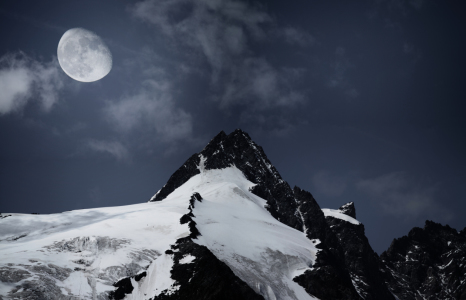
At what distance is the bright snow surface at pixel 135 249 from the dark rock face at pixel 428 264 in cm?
10805

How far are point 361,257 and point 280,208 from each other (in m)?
47.5

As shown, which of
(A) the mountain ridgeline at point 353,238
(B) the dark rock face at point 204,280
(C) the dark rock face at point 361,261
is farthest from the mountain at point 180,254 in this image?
(A) the mountain ridgeline at point 353,238

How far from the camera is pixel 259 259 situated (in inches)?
2581

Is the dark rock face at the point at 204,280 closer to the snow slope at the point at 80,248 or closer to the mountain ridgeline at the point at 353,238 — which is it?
the snow slope at the point at 80,248

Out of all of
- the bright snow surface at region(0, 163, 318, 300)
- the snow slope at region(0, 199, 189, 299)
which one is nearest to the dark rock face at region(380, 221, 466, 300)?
the bright snow surface at region(0, 163, 318, 300)

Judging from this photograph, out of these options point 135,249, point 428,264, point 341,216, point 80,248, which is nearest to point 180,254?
point 135,249

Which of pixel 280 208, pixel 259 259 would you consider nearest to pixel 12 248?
pixel 259 259

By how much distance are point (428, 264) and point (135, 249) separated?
166m

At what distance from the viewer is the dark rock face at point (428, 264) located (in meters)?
150

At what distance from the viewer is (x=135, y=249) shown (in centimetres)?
5709

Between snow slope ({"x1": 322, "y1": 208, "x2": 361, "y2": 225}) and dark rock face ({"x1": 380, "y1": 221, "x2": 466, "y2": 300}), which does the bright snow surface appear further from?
dark rock face ({"x1": 380, "y1": 221, "x2": 466, "y2": 300})

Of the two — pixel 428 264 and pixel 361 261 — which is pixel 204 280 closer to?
pixel 361 261

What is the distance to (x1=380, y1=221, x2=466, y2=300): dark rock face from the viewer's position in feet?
494

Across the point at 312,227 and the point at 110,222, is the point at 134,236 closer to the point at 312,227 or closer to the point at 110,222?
the point at 110,222
